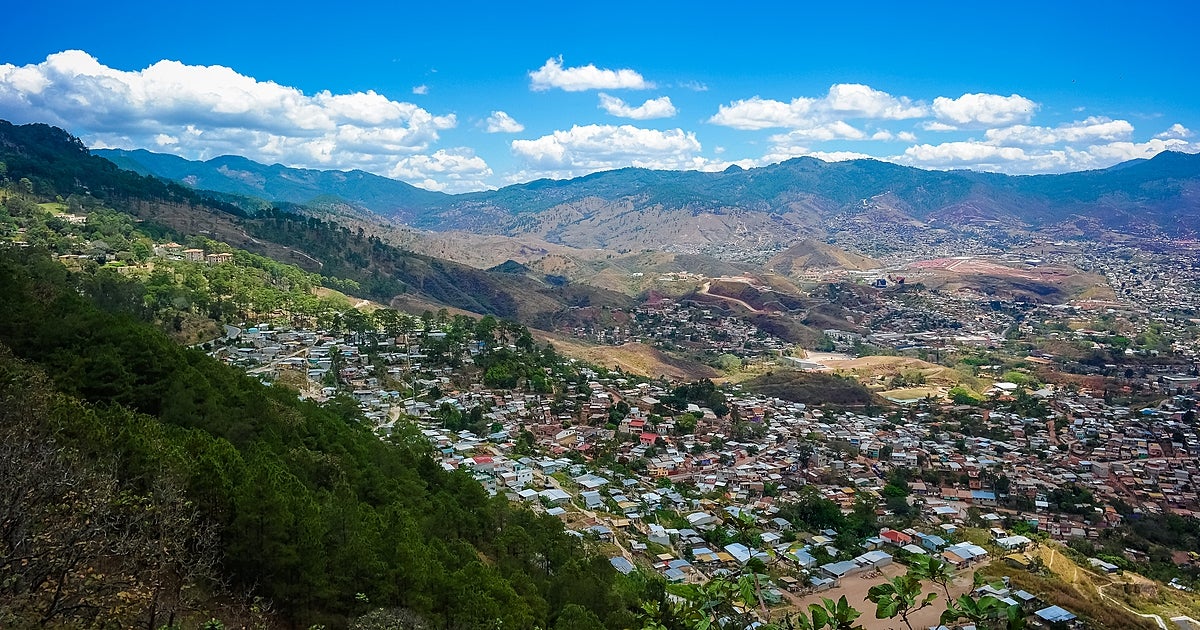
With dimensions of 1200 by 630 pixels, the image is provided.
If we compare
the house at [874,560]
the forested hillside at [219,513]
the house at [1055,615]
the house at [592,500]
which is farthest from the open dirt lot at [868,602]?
the house at [592,500]

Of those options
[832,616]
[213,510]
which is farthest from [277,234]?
[832,616]

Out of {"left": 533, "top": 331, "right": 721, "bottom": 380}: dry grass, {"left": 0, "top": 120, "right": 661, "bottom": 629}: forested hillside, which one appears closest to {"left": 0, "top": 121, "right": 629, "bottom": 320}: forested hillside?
{"left": 533, "top": 331, "right": 721, "bottom": 380}: dry grass

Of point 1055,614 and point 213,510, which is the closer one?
point 213,510

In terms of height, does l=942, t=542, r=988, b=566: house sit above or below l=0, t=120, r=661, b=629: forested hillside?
below

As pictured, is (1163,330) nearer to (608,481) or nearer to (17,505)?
(608,481)

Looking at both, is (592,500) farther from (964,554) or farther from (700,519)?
(964,554)

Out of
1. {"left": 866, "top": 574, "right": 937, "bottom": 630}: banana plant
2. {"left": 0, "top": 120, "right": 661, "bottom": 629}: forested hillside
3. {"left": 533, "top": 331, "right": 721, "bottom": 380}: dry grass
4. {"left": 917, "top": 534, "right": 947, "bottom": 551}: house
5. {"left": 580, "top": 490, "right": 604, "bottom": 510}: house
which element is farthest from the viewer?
{"left": 533, "top": 331, "right": 721, "bottom": 380}: dry grass

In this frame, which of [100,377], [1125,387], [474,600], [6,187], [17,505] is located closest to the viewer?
[17,505]

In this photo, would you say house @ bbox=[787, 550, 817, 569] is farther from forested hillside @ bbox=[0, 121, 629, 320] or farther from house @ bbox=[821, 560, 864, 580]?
forested hillside @ bbox=[0, 121, 629, 320]

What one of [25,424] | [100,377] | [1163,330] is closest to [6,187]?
[100,377]

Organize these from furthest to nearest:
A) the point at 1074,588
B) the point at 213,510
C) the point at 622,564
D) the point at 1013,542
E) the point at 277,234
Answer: the point at 277,234 → the point at 1013,542 → the point at 1074,588 → the point at 622,564 → the point at 213,510

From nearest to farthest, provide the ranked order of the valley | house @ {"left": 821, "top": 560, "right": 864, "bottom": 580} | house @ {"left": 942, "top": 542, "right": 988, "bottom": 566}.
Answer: the valley → house @ {"left": 821, "top": 560, "right": 864, "bottom": 580} → house @ {"left": 942, "top": 542, "right": 988, "bottom": 566}
